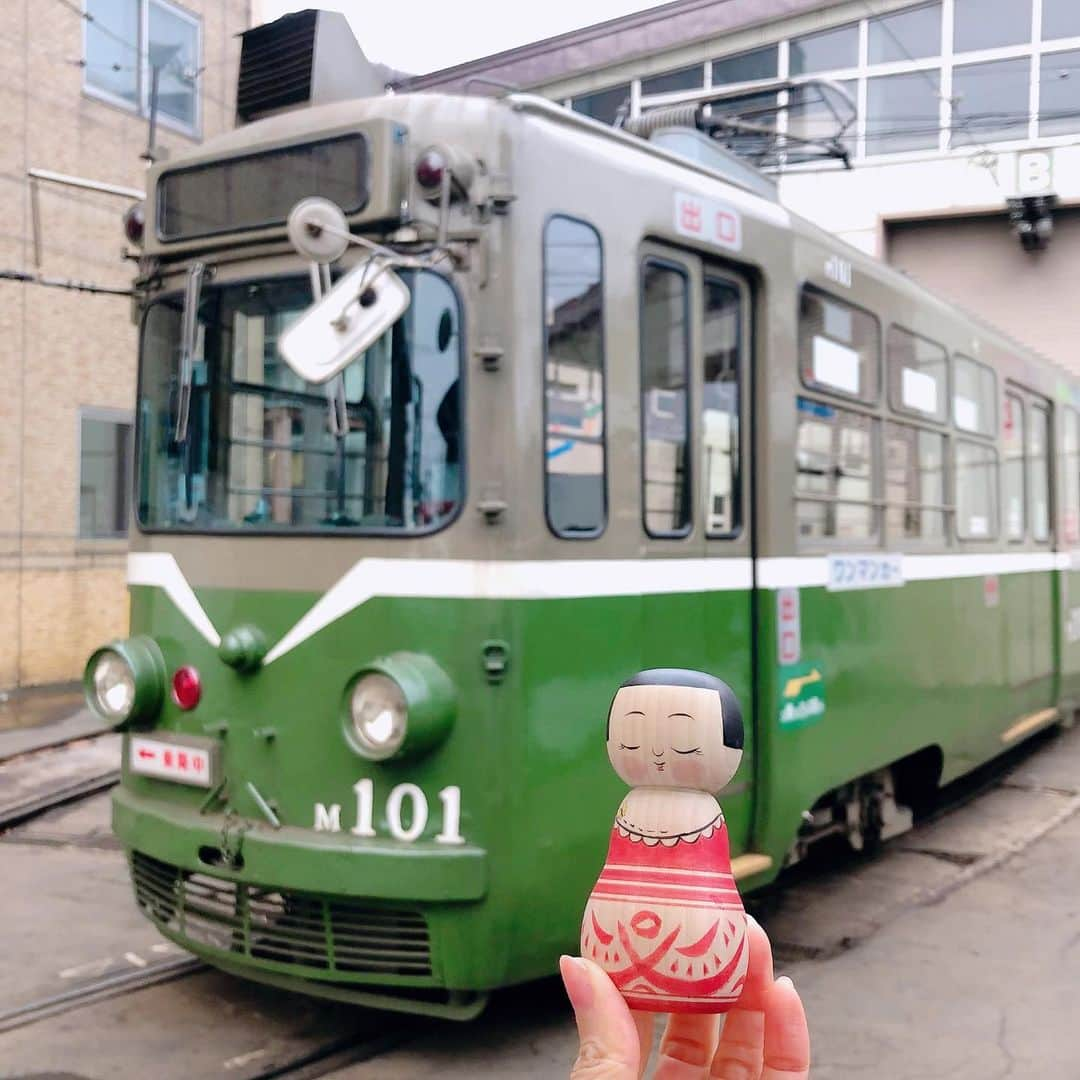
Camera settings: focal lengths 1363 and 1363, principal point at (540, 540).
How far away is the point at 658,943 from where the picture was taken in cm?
244

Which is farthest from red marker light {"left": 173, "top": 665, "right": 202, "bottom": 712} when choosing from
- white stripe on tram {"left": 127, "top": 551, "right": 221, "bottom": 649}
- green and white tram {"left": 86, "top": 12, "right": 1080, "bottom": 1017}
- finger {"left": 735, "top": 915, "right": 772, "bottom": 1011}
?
finger {"left": 735, "top": 915, "right": 772, "bottom": 1011}

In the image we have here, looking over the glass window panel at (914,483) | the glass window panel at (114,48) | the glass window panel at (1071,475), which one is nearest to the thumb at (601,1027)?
the glass window panel at (914,483)

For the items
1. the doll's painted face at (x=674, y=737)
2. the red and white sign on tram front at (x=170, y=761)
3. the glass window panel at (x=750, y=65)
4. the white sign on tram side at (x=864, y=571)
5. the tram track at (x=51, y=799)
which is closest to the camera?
the doll's painted face at (x=674, y=737)

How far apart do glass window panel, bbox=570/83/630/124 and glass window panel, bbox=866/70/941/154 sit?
144 inches

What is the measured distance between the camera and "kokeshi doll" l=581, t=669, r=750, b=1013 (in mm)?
2441

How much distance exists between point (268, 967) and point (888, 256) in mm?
A: 16526

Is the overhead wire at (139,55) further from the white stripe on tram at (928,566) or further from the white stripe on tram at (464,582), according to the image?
the white stripe on tram at (464,582)

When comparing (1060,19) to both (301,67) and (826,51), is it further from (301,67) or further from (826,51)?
(301,67)

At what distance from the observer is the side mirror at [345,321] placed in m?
3.94

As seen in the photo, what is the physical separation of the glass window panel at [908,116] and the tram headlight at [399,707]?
1649 cm

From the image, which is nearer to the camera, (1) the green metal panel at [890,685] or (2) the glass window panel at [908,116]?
(1) the green metal panel at [890,685]

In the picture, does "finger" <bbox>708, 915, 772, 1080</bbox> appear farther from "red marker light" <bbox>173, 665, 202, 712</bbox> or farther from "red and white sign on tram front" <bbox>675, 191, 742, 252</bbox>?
"red and white sign on tram front" <bbox>675, 191, 742, 252</bbox>

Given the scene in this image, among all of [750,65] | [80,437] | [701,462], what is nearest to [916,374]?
[701,462]

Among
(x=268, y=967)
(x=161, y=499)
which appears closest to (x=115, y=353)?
(x=161, y=499)
